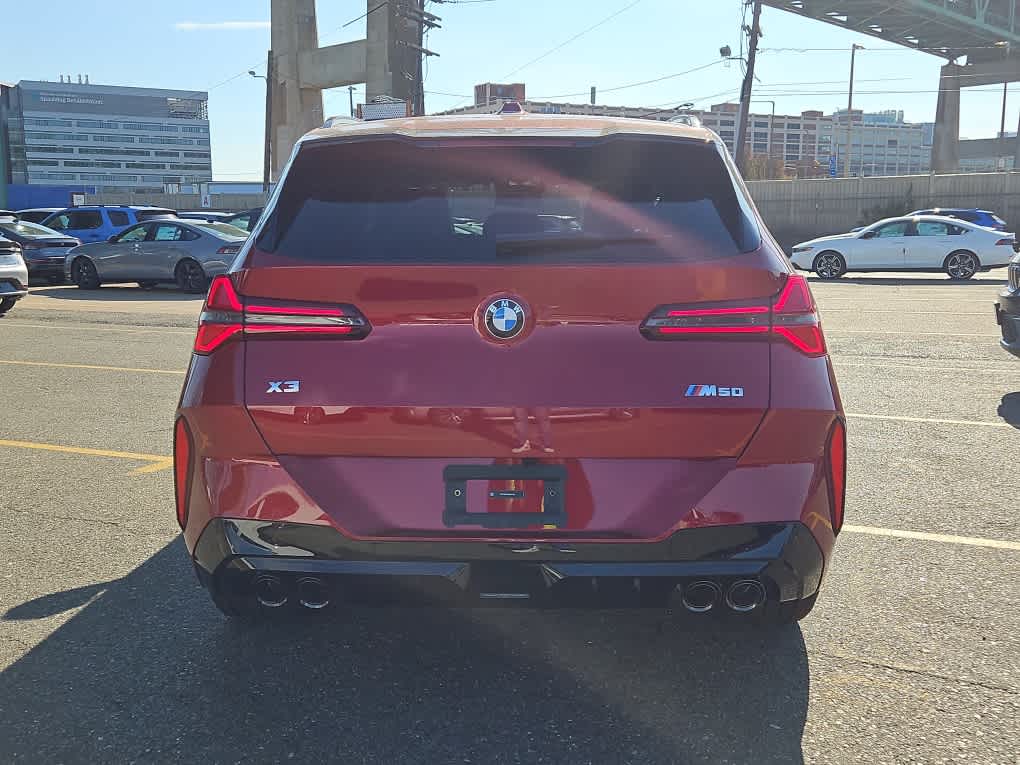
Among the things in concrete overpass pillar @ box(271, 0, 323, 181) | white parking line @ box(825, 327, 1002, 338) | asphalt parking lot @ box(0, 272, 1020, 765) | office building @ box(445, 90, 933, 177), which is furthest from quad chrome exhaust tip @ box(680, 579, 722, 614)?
office building @ box(445, 90, 933, 177)

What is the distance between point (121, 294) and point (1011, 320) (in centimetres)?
1708

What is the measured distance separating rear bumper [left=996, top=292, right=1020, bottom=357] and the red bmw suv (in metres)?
6.23

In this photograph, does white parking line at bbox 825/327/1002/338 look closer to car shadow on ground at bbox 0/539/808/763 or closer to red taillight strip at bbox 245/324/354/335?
car shadow on ground at bbox 0/539/808/763

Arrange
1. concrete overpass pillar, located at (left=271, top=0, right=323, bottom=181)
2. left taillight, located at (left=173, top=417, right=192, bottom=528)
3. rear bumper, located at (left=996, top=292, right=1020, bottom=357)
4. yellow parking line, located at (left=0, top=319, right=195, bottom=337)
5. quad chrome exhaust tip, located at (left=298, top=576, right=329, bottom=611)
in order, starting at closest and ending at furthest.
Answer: quad chrome exhaust tip, located at (left=298, top=576, right=329, bottom=611)
left taillight, located at (left=173, top=417, right=192, bottom=528)
rear bumper, located at (left=996, top=292, right=1020, bottom=357)
yellow parking line, located at (left=0, top=319, right=195, bottom=337)
concrete overpass pillar, located at (left=271, top=0, right=323, bottom=181)

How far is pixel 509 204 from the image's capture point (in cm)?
289

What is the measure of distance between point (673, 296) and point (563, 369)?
0.36m

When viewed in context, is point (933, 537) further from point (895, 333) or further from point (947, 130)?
point (947, 130)

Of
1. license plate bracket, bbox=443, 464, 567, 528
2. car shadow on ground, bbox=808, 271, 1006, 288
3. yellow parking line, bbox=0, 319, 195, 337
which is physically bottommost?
yellow parking line, bbox=0, 319, 195, 337

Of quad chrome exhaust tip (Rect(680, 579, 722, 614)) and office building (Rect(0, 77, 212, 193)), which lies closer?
quad chrome exhaust tip (Rect(680, 579, 722, 614))

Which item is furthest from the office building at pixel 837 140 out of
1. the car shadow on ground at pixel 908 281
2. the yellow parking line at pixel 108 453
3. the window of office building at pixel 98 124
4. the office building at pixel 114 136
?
the yellow parking line at pixel 108 453

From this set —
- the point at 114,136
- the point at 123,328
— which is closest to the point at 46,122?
the point at 114,136

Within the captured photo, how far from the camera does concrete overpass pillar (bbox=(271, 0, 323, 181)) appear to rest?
53.5 m

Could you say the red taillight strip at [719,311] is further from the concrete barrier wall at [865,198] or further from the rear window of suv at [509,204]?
the concrete barrier wall at [865,198]

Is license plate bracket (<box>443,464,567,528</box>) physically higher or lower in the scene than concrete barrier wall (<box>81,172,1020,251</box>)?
lower
